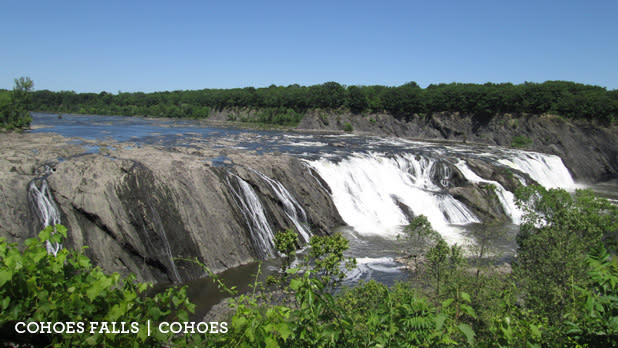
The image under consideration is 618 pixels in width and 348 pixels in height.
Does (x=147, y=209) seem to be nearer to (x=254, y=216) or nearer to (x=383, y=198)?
(x=254, y=216)

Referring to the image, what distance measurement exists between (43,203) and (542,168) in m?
41.9

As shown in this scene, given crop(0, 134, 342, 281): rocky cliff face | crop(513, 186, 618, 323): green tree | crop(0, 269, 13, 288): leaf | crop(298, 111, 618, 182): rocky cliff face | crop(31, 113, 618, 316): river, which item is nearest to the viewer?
crop(0, 269, 13, 288): leaf

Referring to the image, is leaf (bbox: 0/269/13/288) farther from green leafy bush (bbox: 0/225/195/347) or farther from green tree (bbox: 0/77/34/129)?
green tree (bbox: 0/77/34/129)

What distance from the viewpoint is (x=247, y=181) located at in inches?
792

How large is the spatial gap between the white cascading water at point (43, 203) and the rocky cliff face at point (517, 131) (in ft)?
172

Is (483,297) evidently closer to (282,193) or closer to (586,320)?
(586,320)

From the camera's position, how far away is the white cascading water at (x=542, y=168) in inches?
1465

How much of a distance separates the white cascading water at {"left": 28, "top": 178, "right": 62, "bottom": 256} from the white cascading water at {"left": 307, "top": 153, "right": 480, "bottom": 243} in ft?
48.3

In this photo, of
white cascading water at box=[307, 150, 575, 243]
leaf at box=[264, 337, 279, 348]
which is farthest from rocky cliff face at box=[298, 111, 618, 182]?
leaf at box=[264, 337, 279, 348]

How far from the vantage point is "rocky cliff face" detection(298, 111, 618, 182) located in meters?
49.0

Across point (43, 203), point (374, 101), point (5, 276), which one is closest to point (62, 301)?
Result: point (5, 276)

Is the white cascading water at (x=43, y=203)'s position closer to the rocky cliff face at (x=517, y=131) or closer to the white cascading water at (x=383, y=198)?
the white cascading water at (x=383, y=198)

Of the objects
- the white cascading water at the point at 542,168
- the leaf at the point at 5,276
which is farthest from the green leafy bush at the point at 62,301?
the white cascading water at the point at 542,168

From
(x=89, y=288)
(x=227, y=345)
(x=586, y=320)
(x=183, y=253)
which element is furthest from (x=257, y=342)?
(x=183, y=253)
